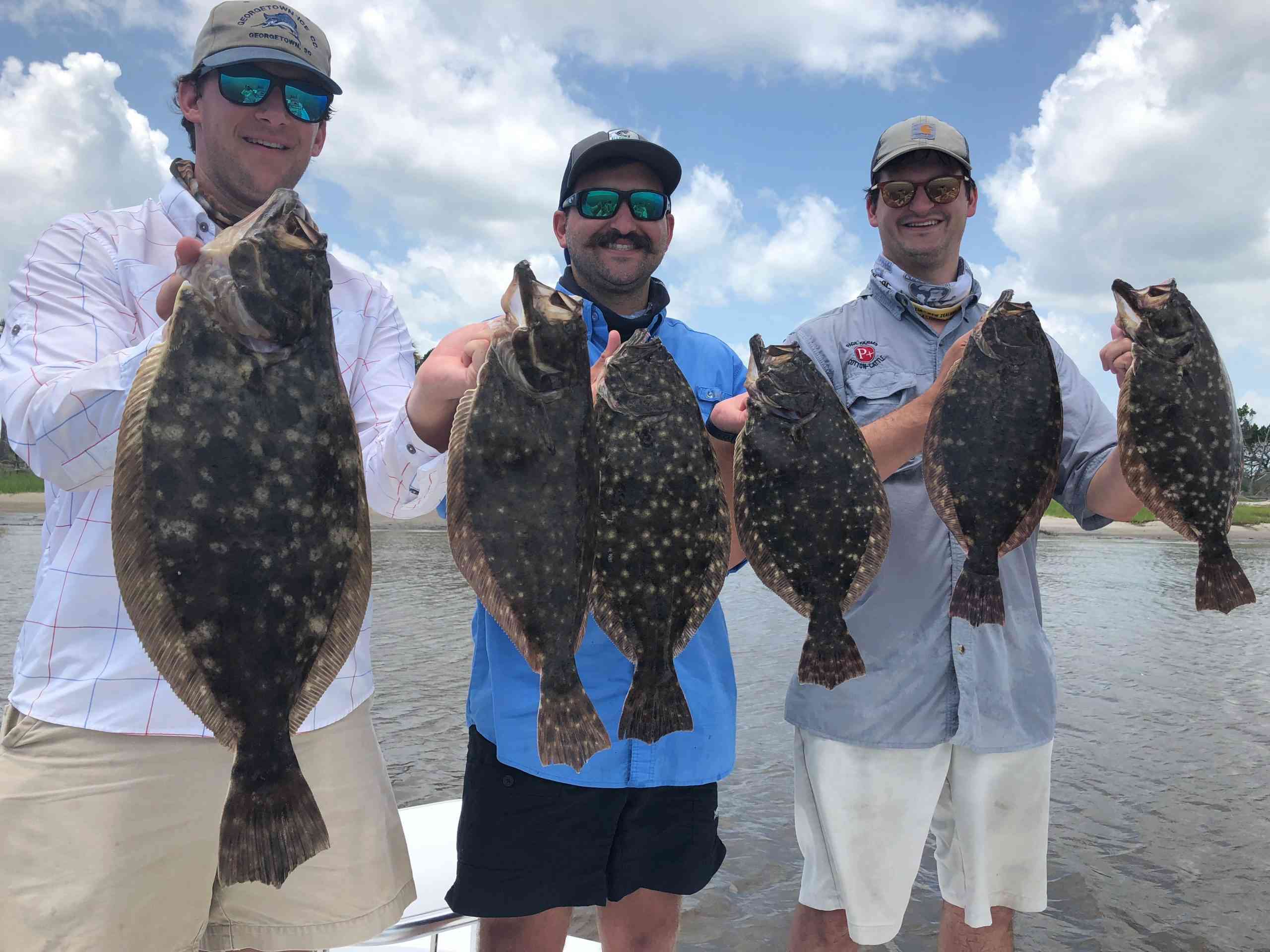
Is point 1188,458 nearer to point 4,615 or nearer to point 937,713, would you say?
point 937,713

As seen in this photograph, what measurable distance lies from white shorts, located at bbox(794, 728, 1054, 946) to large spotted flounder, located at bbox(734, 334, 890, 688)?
0.94 metres

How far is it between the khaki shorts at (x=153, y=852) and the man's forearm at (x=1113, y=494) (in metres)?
2.85

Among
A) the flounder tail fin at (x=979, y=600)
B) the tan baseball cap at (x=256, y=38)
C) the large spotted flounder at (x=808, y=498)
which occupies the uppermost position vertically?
the tan baseball cap at (x=256, y=38)

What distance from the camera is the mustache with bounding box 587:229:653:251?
133 inches

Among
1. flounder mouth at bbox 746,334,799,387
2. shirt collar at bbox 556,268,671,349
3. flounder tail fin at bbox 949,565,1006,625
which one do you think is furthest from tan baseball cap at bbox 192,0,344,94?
flounder tail fin at bbox 949,565,1006,625

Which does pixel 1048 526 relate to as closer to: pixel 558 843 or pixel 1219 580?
pixel 1219 580

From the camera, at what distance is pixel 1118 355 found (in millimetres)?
2672

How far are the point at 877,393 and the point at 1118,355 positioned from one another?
1.03 m

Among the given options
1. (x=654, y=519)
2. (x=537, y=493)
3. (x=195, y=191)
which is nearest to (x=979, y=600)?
(x=654, y=519)

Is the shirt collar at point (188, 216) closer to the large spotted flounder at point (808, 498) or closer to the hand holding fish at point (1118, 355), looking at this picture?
the large spotted flounder at point (808, 498)

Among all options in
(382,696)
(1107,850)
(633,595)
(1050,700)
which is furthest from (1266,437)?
(633,595)

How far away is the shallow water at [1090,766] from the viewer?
5.80 m

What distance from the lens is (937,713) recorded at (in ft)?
11.1

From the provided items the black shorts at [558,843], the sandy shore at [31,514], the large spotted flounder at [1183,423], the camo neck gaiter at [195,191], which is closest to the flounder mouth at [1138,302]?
the large spotted flounder at [1183,423]
